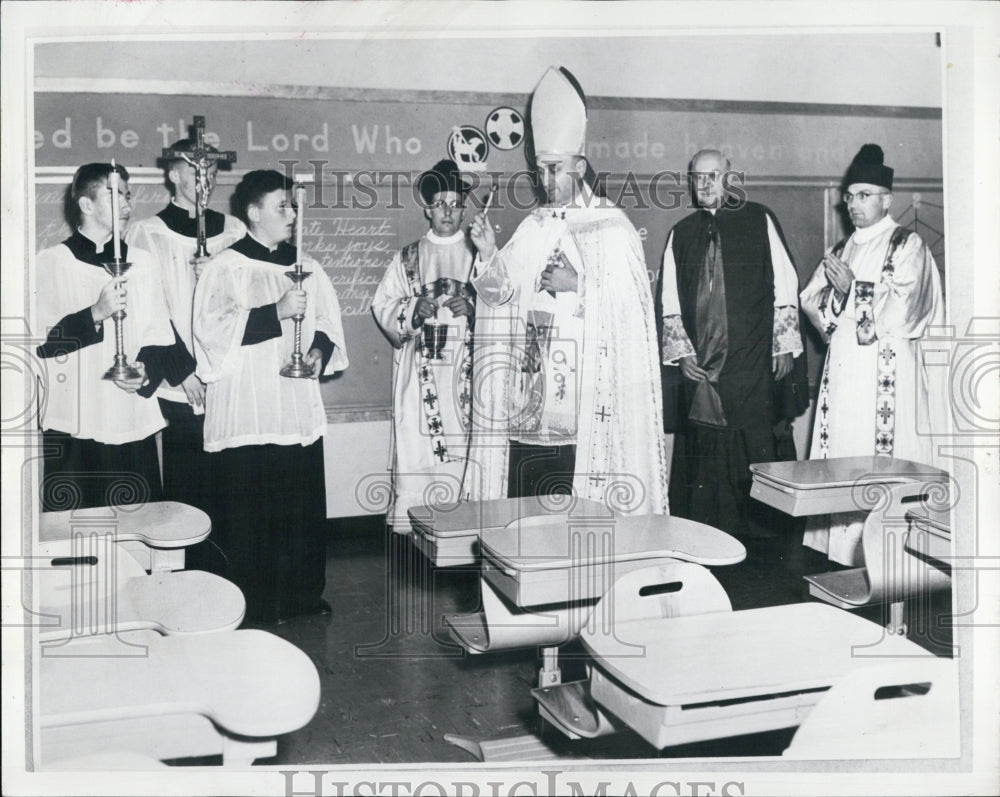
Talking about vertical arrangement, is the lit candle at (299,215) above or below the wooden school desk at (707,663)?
above

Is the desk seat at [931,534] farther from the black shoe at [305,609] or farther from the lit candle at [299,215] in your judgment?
the lit candle at [299,215]

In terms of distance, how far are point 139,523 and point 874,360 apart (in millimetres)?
2692

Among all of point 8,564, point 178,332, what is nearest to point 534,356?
point 178,332

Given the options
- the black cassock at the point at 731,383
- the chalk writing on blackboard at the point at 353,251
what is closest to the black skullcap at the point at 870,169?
the black cassock at the point at 731,383

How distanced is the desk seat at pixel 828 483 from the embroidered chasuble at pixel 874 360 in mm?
251

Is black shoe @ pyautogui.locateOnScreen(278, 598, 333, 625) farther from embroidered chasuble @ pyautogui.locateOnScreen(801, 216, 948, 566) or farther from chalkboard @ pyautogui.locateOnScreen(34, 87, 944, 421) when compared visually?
embroidered chasuble @ pyautogui.locateOnScreen(801, 216, 948, 566)

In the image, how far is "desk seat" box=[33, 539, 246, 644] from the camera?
2336 millimetres

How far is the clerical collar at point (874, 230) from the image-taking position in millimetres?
3738

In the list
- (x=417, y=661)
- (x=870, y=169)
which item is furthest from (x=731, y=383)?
(x=417, y=661)

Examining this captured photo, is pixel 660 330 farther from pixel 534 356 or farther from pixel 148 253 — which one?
pixel 148 253

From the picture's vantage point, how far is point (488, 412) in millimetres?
3703

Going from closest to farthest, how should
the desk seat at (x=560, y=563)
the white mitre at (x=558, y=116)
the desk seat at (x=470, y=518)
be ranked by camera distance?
the desk seat at (x=560, y=563)
the desk seat at (x=470, y=518)
the white mitre at (x=558, y=116)

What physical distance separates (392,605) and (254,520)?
0.61 meters

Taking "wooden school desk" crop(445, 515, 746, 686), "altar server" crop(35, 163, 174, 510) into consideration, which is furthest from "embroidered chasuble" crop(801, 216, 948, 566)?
"altar server" crop(35, 163, 174, 510)
